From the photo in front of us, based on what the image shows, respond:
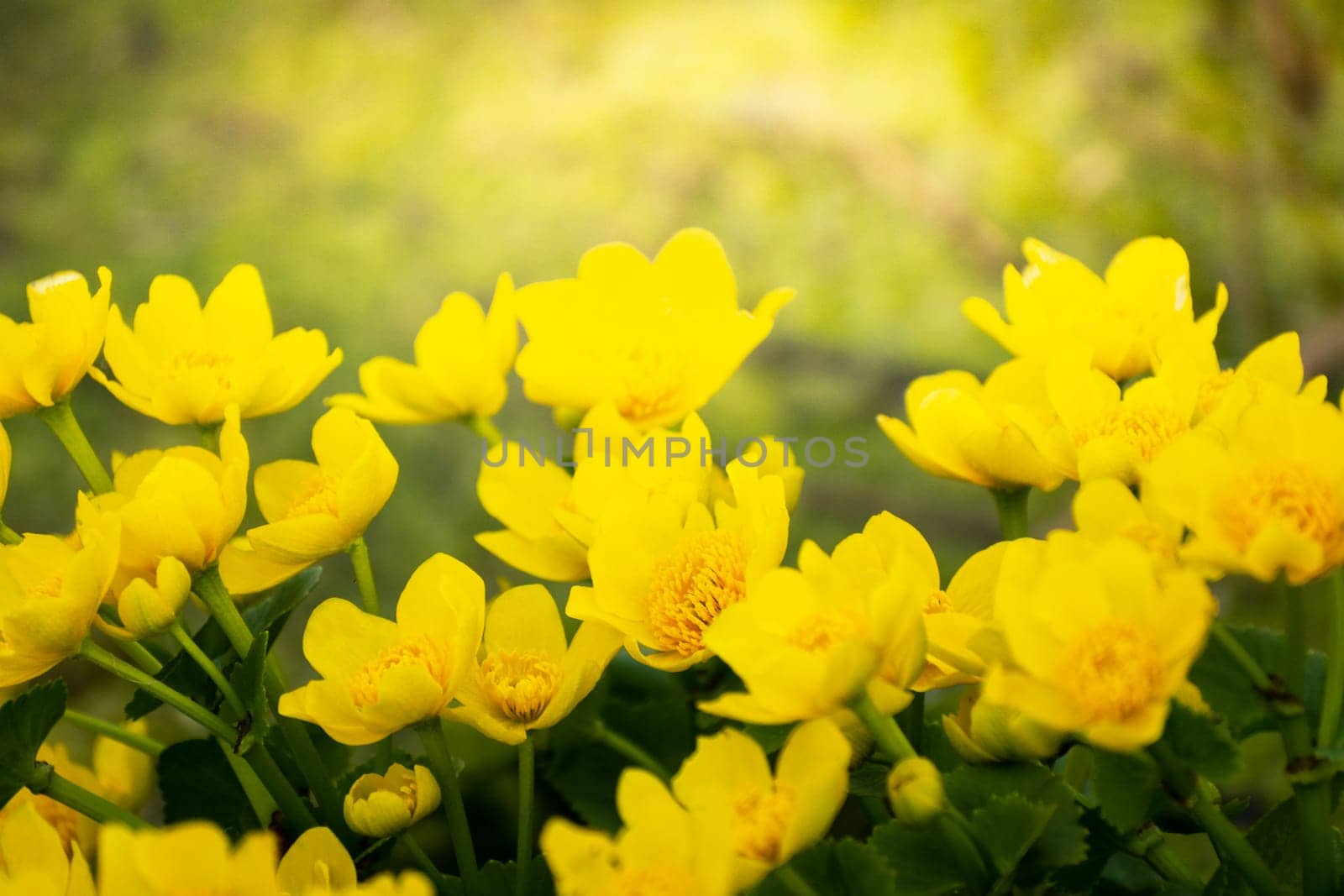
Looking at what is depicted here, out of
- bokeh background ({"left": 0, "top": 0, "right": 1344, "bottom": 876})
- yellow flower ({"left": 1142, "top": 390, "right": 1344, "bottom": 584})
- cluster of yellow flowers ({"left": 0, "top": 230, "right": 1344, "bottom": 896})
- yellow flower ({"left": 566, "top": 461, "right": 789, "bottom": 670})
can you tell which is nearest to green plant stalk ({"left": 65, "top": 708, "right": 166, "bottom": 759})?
cluster of yellow flowers ({"left": 0, "top": 230, "right": 1344, "bottom": 896})

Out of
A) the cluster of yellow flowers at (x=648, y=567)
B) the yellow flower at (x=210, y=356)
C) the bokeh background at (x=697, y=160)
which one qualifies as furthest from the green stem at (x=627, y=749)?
→ the bokeh background at (x=697, y=160)

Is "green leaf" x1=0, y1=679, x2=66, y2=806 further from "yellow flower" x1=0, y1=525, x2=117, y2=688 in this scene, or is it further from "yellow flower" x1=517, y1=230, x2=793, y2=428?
"yellow flower" x1=517, y1=230, x2=793, y2=428

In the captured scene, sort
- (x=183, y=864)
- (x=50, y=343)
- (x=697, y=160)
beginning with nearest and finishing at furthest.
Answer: (x=183, y=864), (x=50, y=343), (x=697, y=160)

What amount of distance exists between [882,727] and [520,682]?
73 mm

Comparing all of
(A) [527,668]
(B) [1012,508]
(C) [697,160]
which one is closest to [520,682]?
(A) [527,668]

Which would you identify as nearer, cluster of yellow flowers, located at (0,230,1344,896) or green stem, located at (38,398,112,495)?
cluster of yellow flowers, located at (0,230,1344,896)

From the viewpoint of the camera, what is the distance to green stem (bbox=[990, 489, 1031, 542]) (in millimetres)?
256

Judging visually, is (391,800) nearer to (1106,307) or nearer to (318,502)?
(318,502)

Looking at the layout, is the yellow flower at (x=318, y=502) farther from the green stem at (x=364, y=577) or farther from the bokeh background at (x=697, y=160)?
the bokeh background at (x=697, y=160)

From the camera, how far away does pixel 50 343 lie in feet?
0.87

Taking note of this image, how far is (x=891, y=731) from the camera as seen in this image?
190mm

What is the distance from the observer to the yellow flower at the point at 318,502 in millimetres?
240

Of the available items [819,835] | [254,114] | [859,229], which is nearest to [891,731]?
[819,835]

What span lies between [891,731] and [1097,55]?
4.30ft
